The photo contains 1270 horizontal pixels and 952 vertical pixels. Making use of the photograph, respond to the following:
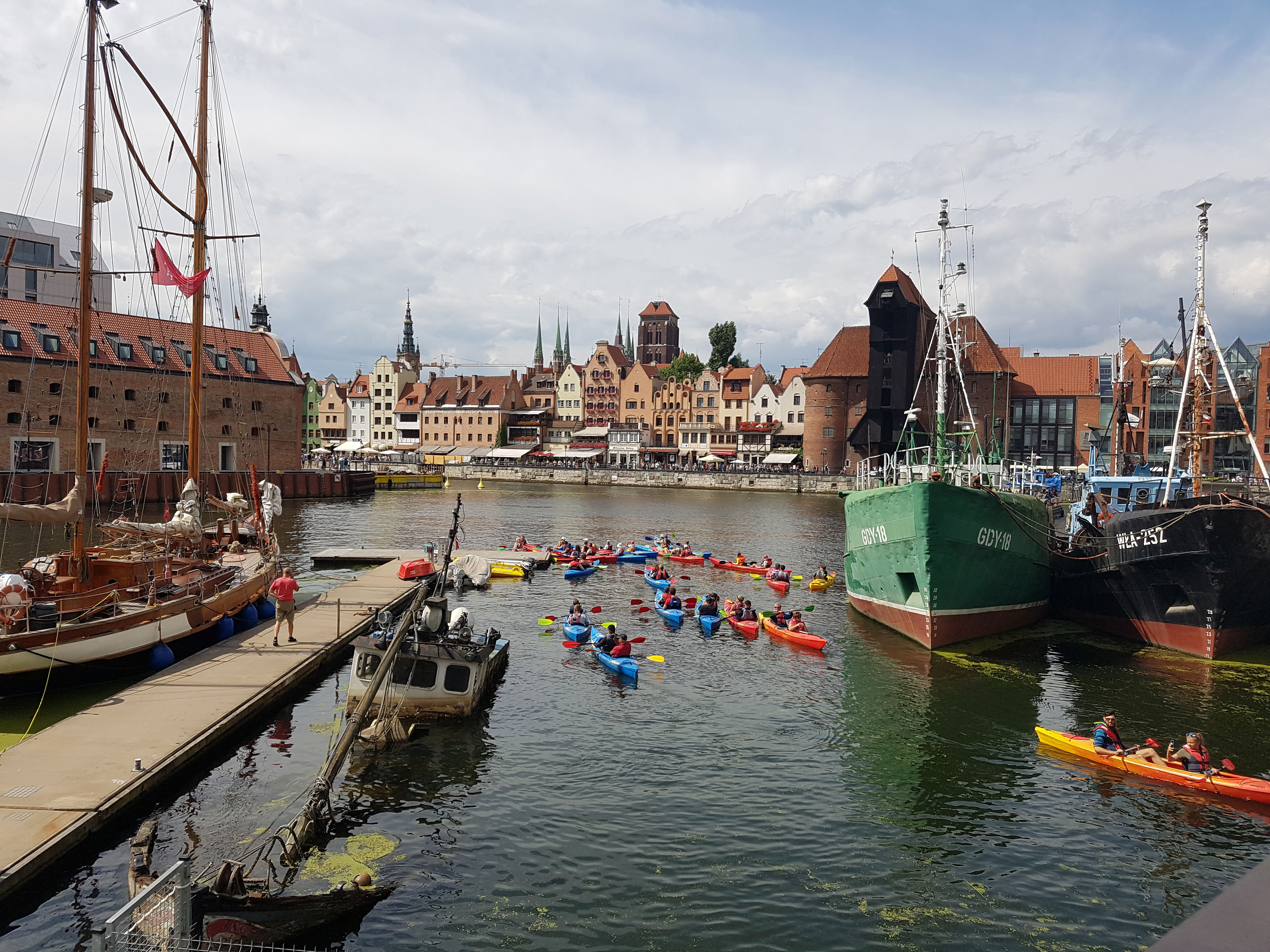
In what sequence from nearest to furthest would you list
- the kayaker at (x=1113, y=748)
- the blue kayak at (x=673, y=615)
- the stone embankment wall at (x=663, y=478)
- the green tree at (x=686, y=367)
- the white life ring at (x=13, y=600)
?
the kayaker at (x=1113, y=748)
the white life ring at (x=13, y=600)
the blue kayak at (x=673, y=615)
the stone embankment wall at (x=663, y=478)
the green tree at (x=686, y=367)

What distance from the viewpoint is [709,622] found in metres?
35.2

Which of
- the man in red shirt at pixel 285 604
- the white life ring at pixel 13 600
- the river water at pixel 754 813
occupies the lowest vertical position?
the river water at pixel 754 813

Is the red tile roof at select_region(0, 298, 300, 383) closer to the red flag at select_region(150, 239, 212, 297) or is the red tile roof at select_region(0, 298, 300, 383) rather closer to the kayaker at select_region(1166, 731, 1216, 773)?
the red flag at select_region(150, 239, 212, 297)

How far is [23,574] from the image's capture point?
23594mm

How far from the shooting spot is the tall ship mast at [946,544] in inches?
1191

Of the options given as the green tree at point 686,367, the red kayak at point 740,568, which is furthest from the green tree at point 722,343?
the red kayak at point 740,568

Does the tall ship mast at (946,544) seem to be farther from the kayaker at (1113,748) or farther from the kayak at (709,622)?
the kayaker at (1113,748)

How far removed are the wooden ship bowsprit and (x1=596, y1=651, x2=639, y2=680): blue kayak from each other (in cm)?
1895

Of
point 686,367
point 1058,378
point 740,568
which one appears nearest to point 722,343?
point 686,367

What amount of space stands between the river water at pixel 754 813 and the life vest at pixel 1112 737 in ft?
3.08

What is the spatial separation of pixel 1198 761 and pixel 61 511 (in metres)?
29.3

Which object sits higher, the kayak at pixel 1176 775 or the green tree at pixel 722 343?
the green tree at pixel 722 343

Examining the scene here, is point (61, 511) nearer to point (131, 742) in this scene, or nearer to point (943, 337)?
point (131, 742)

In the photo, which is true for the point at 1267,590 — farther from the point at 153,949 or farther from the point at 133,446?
the point at 133,446
